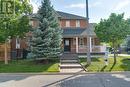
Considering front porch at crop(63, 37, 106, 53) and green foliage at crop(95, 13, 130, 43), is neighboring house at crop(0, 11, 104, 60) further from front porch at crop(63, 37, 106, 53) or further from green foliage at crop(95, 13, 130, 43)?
green foliage at crop(95, 13, 130, 43)

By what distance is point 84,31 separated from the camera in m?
40.7

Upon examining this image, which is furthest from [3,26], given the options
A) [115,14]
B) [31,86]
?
[31,86]

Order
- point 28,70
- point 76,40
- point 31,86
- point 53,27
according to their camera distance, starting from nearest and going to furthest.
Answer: point 31,86, point 28,70, point 53,27, point 76,40

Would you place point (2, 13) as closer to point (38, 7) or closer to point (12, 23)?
point (12, 23)

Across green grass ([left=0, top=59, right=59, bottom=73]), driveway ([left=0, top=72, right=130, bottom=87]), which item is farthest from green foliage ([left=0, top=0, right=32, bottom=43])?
driveway ([left=0, top=72, right=130, bottom=87])

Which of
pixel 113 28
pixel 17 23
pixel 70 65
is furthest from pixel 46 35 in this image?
pixel 113 28

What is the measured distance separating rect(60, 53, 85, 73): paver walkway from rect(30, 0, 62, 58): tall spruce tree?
1.63 metres

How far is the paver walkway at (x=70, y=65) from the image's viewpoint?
24550 mm

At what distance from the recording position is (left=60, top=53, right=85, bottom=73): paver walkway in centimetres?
2455

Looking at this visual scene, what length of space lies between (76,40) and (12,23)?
13.9 metres

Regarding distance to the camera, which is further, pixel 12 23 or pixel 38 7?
pixel 38 7

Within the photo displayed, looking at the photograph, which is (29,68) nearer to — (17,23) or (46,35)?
(46,35)

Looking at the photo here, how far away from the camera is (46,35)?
28562 mm

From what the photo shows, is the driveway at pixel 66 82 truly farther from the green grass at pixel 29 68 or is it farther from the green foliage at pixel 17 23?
the green foliage at pixel 17 23
